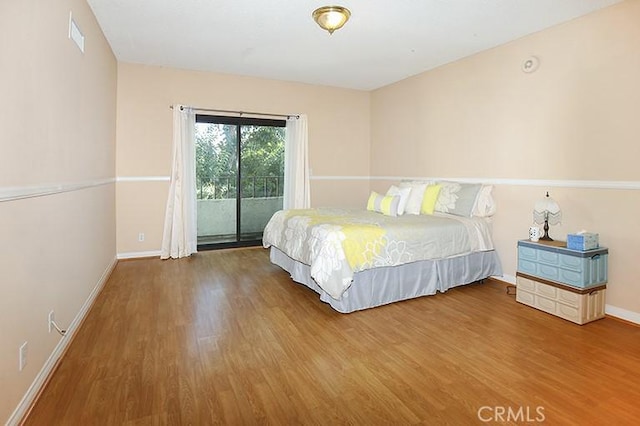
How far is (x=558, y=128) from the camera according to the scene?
3.34 metres

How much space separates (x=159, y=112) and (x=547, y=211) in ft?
15.8

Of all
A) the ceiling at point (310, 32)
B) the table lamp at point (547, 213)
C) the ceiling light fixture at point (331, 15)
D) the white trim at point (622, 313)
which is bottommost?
the white trim at point (622, 313)

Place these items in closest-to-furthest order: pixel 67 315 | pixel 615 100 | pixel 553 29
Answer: pixel 67 315
pixel 615 100
pixel 553 29

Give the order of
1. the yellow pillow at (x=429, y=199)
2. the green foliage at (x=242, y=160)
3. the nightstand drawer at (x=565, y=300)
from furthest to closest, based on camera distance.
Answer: the green foliage at (x=242, y=160), the yellow pillow at (x=429, y=199), the nightstand drawer at (x=565, y=300)

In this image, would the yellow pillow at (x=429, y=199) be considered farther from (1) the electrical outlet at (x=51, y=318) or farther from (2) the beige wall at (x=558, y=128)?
(1) the electrical outlet at (x=51, y=318)

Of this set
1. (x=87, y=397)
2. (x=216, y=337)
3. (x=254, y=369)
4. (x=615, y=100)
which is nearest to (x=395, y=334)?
(x=254, y=369)

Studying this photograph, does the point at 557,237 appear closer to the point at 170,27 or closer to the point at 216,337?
the point at 216,337

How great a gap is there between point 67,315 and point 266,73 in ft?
13.0

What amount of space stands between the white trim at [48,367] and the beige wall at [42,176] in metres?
0.04

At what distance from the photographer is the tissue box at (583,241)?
9.33 feet

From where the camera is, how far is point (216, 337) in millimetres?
2568

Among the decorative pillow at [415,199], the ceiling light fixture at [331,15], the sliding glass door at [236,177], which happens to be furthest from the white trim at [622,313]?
the sliding glass door at [236,177]

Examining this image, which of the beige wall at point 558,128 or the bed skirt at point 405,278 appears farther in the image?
the bed skirt at point 405,278

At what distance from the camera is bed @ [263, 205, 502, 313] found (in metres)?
2.99
